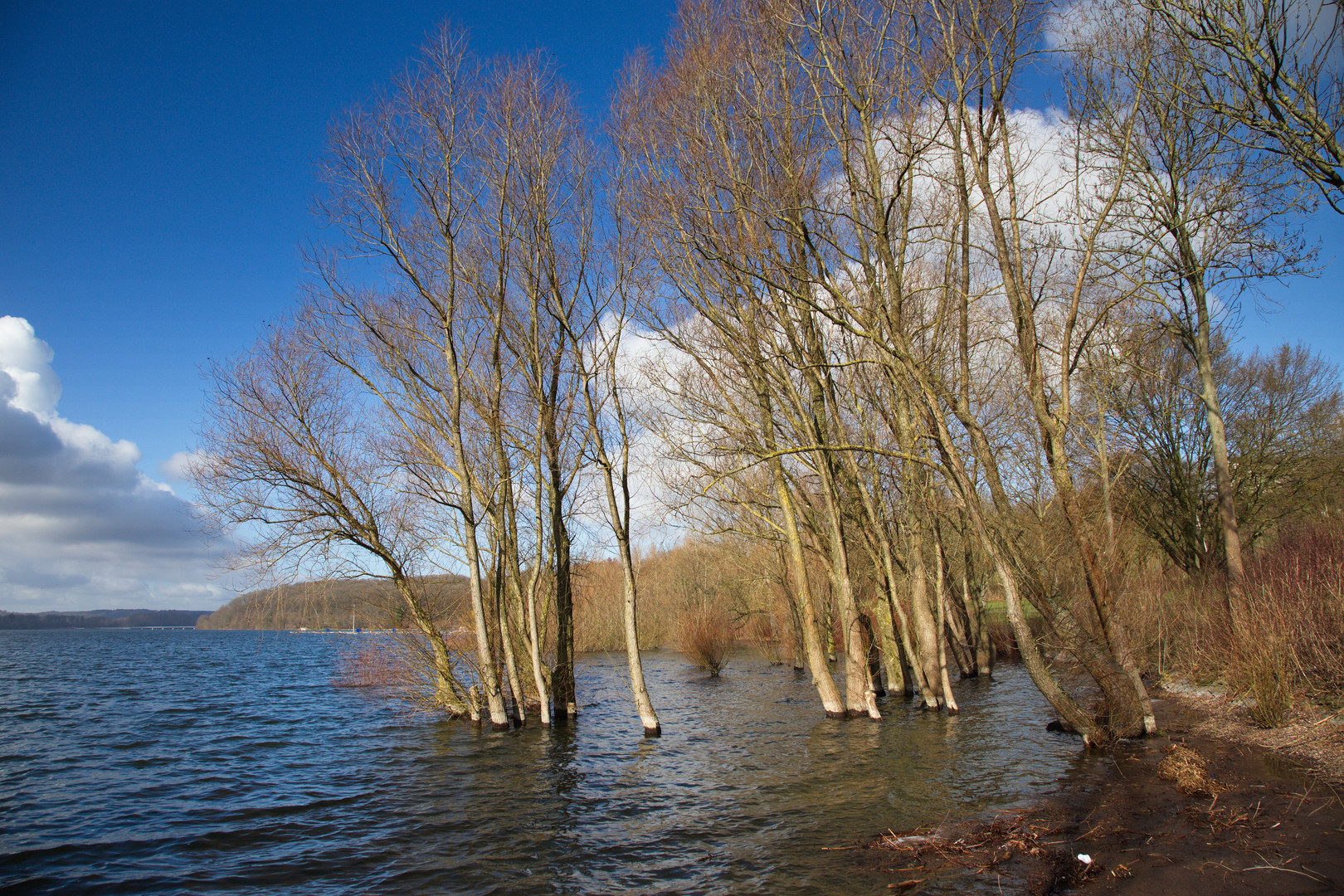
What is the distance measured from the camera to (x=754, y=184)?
47.6 feet

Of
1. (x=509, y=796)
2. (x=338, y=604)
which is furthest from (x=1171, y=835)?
(x=338, y=604)

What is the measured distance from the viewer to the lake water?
283 inches

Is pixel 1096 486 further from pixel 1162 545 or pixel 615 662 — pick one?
pixel 615 662

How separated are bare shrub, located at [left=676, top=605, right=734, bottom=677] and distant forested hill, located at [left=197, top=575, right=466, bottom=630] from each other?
437 inches

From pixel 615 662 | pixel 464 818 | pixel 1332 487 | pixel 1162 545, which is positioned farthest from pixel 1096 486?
pixel 615 662

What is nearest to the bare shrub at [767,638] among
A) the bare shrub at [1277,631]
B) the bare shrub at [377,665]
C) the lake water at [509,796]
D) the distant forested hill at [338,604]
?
the lake water at [509,796]

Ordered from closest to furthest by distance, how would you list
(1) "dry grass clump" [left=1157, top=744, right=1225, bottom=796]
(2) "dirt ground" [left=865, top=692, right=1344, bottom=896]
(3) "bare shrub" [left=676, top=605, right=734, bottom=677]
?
(2) "dirt ground" [left=865, top=692, right=1344, bottom=896], (1) "dry grass clump" [left=1157, top=744, right=1225, bottom=796], (3) "bare shrub" [left=676, top=605, right=734, bottom=677]

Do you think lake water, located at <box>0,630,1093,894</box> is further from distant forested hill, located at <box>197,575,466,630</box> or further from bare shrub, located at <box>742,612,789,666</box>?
bare shrub, located at <box>742,612,789,666</box>

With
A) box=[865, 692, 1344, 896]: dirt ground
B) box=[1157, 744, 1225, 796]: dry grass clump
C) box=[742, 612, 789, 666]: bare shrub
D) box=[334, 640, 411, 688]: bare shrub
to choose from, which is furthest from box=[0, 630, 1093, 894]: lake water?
box=[742, 612, 789, 666]: bare shrub

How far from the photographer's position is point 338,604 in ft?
48.6

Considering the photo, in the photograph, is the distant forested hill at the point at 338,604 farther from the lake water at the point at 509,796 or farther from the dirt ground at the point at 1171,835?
the dirt ground at the point at 1171,835

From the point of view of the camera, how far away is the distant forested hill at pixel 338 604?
45.2 feet

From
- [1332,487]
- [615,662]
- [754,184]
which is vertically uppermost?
[754,184]

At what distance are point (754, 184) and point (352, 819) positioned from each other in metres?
12.9
